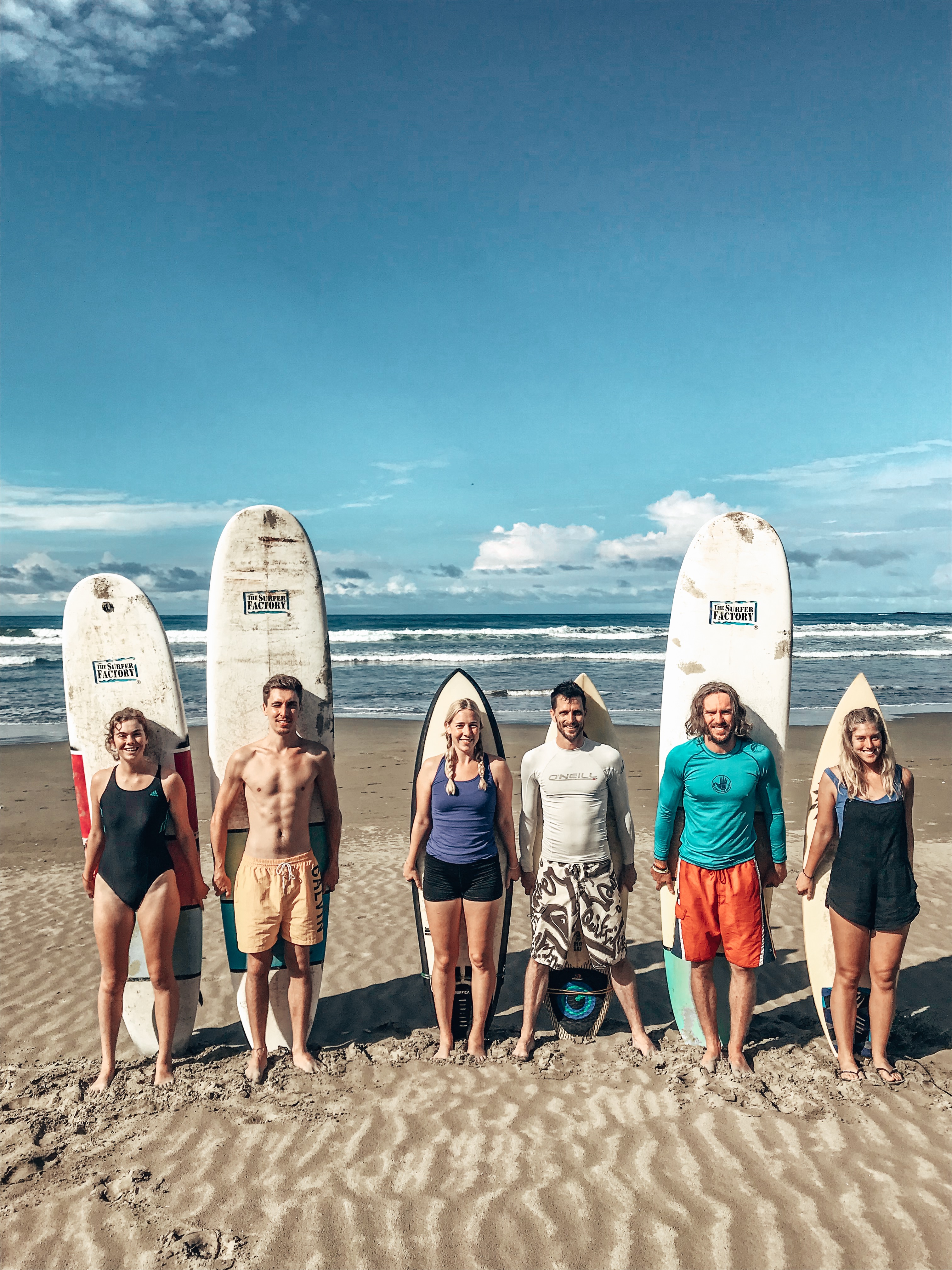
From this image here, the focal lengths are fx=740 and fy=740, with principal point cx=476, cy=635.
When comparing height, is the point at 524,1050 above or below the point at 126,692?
below

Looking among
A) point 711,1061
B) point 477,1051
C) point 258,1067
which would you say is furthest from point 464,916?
point 711,1061

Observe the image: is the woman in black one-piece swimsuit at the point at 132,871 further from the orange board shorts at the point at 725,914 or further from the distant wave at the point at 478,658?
the distant wave at the point at 478,658

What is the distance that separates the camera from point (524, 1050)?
343 cm

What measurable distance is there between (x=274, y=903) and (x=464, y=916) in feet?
2.99

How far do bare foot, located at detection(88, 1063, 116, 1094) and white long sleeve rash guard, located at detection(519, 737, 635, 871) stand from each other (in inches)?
80.5

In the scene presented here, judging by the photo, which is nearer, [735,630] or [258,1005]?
[258,1005]

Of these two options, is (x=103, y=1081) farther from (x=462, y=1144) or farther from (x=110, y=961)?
(x=462, y=1144)

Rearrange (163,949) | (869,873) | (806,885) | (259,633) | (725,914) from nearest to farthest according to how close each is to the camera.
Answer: (869,873)
(725,914)
(163,949)
(806,885)
(259,633)

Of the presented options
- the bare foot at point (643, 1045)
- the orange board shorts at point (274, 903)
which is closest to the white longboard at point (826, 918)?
the bare foot at point (643, 1045)

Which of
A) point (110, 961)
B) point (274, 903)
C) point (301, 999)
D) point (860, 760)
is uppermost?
point (860, 760)

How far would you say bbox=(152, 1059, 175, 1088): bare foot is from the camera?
3299 mm

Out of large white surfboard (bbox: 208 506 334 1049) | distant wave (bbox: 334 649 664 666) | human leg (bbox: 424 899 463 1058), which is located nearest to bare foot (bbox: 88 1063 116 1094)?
large white surfboard (bbox: 208 506 334 1049)

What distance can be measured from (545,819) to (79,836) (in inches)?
228

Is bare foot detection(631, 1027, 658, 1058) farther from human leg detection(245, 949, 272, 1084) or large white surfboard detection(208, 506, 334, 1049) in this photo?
human leg detection(245, 949, 272, 1084)
